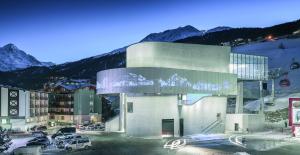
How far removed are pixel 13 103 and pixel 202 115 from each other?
153 ft

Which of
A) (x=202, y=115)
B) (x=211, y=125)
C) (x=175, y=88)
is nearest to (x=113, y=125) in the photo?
(x=202, y=115)

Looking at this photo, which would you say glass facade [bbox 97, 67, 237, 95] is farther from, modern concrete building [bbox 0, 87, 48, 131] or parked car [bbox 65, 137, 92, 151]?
Result: modern concrete building [bbox 0, 87, 48, 131]

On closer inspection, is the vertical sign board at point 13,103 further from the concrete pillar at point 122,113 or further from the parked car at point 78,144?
the parked car at point 78,144

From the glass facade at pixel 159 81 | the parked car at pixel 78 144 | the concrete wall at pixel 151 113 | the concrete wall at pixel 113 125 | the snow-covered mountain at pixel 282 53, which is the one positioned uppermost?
the snow-covered mountain at pixel 282 53

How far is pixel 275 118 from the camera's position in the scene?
83812mm

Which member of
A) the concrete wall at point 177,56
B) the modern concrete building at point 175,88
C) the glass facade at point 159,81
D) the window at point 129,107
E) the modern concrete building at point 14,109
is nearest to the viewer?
the glass facade at point 159,81

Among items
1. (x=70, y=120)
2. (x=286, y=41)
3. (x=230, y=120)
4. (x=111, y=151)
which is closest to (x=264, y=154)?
(x=111, y=151)

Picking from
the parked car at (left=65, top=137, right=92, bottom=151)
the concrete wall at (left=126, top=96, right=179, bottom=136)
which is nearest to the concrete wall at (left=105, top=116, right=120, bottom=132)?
the concrete wall at (left=126, top=96, right=179, bottom=136)

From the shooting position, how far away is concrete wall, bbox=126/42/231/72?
69688 millimetres

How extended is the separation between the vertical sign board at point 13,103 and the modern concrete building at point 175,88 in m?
30.4

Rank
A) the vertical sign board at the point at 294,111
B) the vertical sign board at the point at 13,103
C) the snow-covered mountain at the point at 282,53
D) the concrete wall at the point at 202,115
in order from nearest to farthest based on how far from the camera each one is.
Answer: the vertical sign board at the point at 294,111
the concrete wall at the point at 202,115
the vertical sign board at the point at 13,103
the snow-covered mountain at the point at 282,53

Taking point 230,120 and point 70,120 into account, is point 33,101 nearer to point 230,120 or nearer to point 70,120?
point 70,120

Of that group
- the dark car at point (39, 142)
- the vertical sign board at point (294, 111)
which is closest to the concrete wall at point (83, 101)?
the dark car at point (39, 142)

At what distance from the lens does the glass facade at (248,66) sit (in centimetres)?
7812
